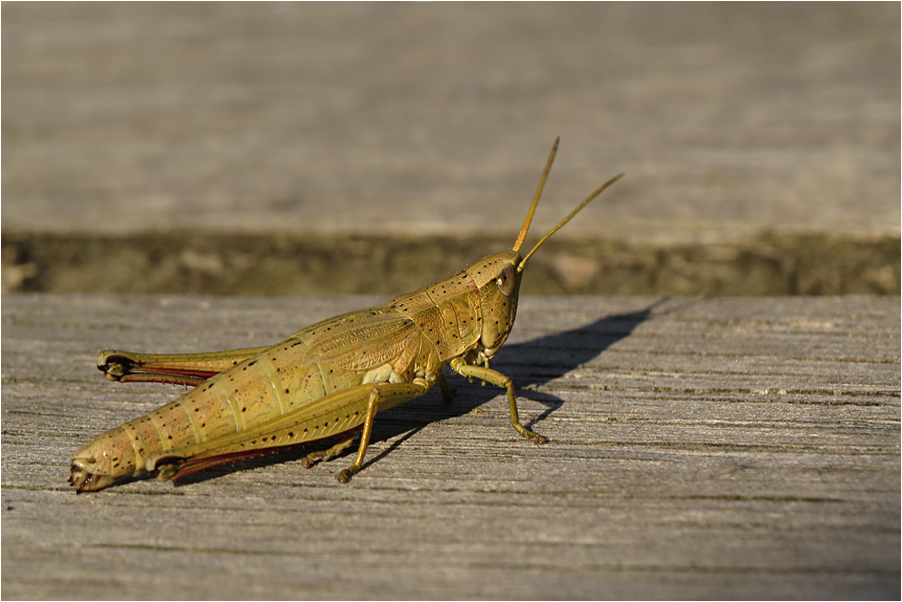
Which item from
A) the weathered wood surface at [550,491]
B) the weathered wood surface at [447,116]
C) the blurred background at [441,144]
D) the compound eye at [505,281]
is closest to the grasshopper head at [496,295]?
the compound eye at [505,281]

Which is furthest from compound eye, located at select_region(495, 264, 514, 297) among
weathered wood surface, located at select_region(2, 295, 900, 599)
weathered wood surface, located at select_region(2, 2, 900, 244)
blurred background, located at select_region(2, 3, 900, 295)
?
→ weathered wood surface, located at select_region(2, 2, 900, 244)

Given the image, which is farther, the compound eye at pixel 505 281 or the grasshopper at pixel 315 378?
the compound eye at pixel 505 281

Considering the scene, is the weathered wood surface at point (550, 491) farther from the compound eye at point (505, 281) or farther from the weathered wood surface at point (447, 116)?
the weathered wood surface at point (447, 116)

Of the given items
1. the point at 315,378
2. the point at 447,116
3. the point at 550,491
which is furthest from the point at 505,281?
the point at 447,116

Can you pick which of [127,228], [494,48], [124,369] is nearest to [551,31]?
[494,48]

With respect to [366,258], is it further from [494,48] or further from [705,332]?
[494,48]

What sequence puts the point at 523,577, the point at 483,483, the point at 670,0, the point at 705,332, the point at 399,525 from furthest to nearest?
1. the point at 670,0
2. the point at 705,332
3. the point at 483,483
4. the point at 399,525
5. the point at 523,577
